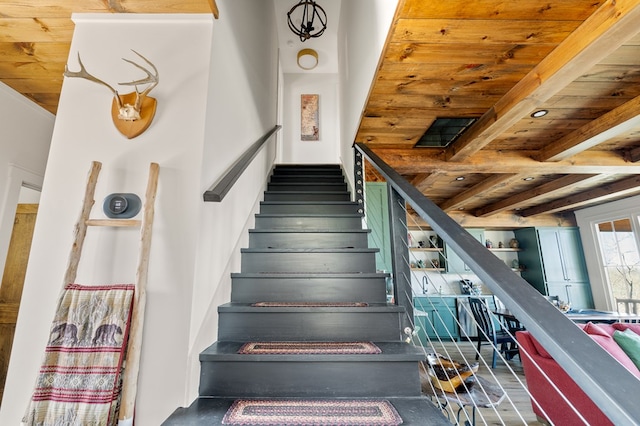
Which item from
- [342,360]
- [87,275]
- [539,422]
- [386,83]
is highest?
[386,83]

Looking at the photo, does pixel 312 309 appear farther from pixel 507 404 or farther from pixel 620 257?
pixel 620 257

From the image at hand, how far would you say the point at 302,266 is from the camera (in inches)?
83.5

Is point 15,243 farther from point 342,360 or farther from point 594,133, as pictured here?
point 594,133

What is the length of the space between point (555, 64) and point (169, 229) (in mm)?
2166

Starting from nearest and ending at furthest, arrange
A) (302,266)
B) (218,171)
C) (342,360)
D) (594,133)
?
(342,360) < (218,171) < (302,266) < (594,133)

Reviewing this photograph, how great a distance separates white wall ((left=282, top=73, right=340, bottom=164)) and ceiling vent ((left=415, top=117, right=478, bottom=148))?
9.36ft

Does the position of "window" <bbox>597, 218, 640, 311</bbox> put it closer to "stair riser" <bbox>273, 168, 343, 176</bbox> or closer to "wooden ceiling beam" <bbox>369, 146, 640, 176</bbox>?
"wooden ceiling beam" <bbox>369, 146, 640, 176</bbox>

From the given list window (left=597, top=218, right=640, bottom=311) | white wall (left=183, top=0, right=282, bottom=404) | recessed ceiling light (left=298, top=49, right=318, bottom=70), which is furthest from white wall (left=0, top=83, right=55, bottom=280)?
window (left=597, top=218, right=640, bottom=311)

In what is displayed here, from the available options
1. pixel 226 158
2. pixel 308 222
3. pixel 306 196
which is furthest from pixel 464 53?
pixel 306 196

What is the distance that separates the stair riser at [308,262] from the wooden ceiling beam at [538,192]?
3562 millimetres

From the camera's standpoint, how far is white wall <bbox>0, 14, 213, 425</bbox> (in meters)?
1.32

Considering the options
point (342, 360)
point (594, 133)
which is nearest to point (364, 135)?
point (594, 133)

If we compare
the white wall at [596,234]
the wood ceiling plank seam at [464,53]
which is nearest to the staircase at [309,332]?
the wood ceiling plank seam at [464,53]

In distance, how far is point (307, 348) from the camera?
147 centimetres
